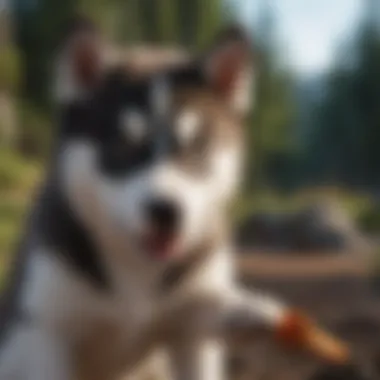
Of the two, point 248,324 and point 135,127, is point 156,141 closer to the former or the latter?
point 135,127

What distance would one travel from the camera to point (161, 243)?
3.27 ft

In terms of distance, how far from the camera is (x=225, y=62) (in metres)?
1.03

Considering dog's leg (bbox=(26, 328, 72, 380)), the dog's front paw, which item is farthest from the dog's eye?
the dog's front paw

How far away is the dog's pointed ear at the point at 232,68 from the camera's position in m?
1.03

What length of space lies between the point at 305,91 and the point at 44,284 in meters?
0.37

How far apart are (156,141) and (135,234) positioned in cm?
10

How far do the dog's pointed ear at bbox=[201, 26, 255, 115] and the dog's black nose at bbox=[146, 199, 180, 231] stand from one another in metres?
0.16

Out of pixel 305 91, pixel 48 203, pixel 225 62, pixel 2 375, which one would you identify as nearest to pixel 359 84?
pixel 305 91

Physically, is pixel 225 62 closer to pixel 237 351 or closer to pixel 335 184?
pixel 335 184

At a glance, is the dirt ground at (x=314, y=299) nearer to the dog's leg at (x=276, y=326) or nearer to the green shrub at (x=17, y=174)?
the dog's leg at (x=276, y=326)

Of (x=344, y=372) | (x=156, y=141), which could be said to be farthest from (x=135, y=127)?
(x=344, y=372)

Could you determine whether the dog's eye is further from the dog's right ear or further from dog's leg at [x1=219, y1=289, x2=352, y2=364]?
dog's leg at [x1=219, y1=289, x2=352, y2=364]

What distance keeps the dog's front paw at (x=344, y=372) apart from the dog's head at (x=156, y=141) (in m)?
0.22

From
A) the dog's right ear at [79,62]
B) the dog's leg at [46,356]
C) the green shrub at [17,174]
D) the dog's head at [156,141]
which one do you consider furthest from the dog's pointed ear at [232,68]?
the dog's leg at [46,356]
